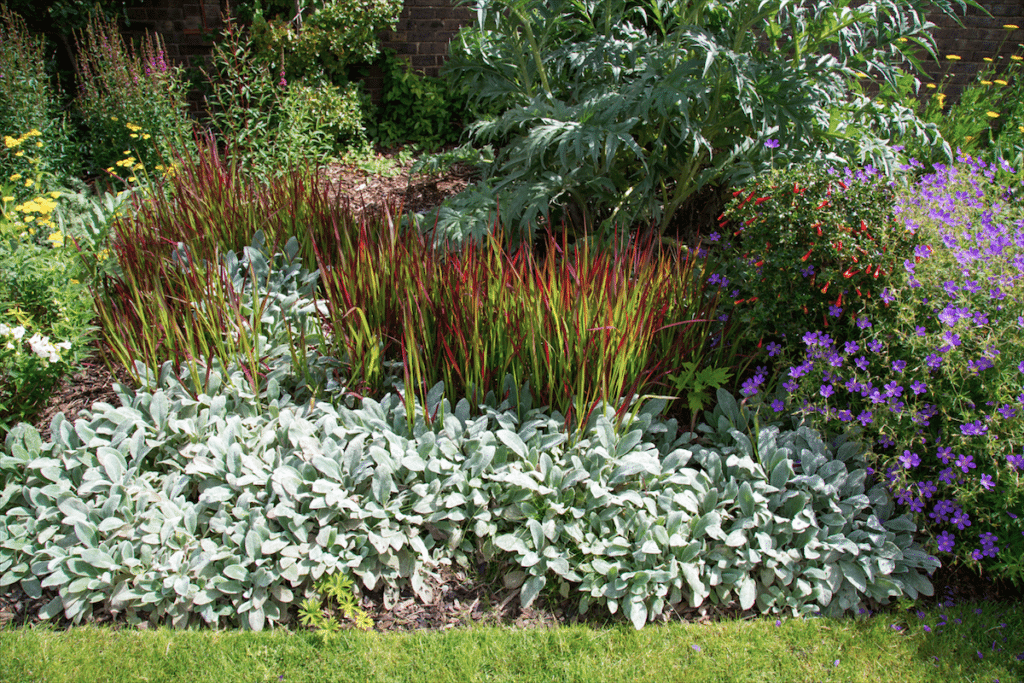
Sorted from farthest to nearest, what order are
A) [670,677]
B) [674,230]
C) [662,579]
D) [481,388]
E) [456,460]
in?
[674,230] < [481,388] < [456,460] < [662,579] < [670,677]

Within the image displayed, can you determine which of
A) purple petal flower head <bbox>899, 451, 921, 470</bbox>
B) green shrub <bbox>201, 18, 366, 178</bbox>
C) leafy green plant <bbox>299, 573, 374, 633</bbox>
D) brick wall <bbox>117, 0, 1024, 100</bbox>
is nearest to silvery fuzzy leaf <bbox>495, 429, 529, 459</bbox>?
leafy green plant <bbox>299, 573, 374, 633</bbox>

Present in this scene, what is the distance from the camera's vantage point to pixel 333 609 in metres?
2.38

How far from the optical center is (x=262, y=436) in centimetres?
270

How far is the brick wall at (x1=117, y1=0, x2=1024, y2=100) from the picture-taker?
672 cm

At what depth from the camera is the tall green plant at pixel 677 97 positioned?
342 cm

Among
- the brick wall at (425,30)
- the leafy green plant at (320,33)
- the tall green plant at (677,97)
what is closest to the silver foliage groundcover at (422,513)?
the tall green plant at (677,97)

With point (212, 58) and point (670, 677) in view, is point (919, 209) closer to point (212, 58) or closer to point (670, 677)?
point (670, 677)

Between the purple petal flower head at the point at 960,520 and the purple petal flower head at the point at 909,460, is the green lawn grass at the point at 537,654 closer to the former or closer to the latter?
the purple petal flower head at the point at 960,520

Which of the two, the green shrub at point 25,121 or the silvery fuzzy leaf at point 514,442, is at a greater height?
the green shrub at point 25,121

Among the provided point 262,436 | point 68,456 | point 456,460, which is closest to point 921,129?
point 456,460

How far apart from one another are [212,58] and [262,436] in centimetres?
537

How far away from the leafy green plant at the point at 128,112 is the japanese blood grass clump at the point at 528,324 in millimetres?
3197

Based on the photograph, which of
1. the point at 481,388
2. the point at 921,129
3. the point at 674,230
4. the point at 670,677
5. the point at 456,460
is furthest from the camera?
the point at 674,230

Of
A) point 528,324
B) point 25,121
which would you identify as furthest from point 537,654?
point 25,121
